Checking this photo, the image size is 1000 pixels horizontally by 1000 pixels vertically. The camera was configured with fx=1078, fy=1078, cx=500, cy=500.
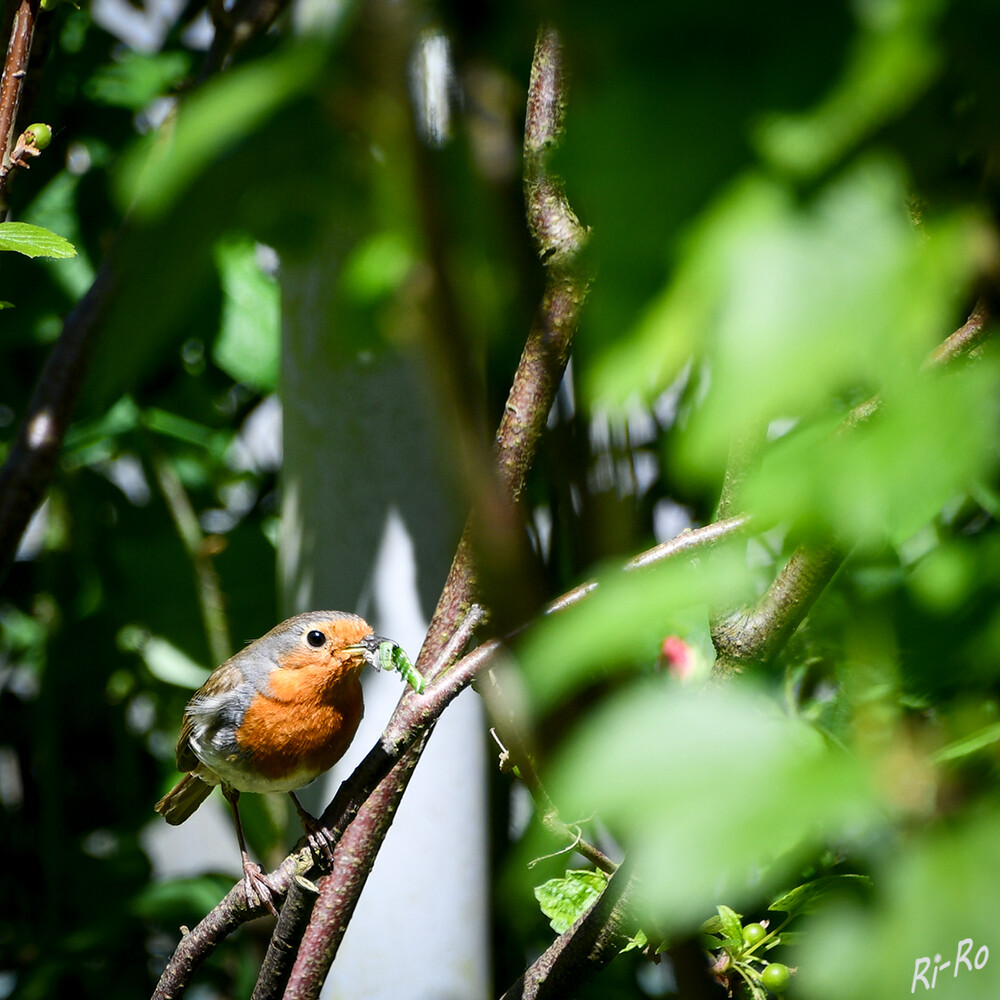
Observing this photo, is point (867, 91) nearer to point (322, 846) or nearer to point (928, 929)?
point (928, 929)

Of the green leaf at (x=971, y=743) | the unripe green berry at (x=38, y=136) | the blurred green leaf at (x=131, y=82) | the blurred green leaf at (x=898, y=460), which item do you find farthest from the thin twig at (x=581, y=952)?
the blurred green leaf at (x=131, y=82)

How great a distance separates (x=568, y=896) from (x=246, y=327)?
1163 millimetres

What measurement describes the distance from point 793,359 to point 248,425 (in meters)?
2.09

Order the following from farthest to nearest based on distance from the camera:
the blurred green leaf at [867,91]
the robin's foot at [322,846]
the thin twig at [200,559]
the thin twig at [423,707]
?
the thin twig at [200,559] < the robin's foot at [322,846] < the thin twig at [423,707] < the blurred green leaf at [867,91]

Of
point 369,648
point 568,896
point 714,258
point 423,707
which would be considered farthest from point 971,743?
point 369,648

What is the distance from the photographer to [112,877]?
206cm

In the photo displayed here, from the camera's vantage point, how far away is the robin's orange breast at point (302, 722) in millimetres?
1524

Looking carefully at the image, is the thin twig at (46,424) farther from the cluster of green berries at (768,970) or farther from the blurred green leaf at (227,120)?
the blurred green leaf at (227,120)

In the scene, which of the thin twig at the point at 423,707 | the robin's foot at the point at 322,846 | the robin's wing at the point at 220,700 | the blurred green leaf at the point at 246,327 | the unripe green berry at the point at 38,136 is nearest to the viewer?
the thin twig at the point at 423,707

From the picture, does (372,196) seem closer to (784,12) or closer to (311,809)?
(784,12)

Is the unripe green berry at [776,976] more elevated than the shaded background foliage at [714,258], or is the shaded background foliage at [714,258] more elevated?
the shaded background foliage at [714,258]

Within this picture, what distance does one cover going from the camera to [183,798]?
1881 millimetres

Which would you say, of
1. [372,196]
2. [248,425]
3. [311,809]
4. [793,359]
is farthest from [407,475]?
[793,359]

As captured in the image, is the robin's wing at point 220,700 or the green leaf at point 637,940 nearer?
the green leaf at point 637,940
